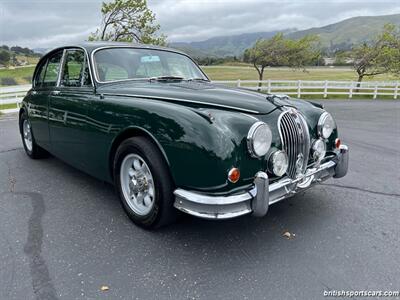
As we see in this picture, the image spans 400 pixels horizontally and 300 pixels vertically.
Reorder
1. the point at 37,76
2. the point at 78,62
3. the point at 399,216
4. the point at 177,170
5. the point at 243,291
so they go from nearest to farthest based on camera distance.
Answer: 1. the point at 243,291
2. the point at 177,170
3. the point at 399,216
4. the point at 78,62
5. the point at 37,76

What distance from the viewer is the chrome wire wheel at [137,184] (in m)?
3.05

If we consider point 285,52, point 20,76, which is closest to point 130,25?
point 285,52

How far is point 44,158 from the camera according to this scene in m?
5.56

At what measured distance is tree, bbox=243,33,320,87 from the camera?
24891 millimetres

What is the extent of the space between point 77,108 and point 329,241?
9.82 feet

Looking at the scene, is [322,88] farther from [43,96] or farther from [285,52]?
[43,96]

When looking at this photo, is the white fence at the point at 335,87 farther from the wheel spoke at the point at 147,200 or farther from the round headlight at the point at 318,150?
the wheel spoke at the point at 147,200

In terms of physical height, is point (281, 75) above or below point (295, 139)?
above

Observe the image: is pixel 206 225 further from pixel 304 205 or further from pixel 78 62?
pixel 78 62

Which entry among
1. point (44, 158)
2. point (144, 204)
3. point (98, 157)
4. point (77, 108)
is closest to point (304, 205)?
point (144, 204)

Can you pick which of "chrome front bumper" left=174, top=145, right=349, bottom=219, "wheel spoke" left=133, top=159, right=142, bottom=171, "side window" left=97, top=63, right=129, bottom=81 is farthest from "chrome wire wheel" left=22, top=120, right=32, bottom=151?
"chrome front bumper" left=174, top=145, right=349, bottom=219

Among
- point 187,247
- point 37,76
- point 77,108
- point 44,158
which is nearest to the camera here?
point 187,247

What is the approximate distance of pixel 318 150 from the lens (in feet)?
10.6

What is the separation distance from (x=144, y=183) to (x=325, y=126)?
1960mm
